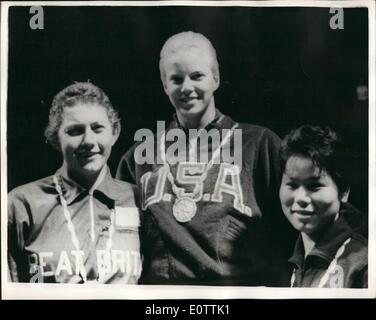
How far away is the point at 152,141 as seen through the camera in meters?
1.12

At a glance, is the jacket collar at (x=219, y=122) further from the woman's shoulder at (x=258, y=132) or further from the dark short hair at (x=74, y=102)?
the dark short hair at (x=74, y=102)

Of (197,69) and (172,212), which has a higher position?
(197,69)

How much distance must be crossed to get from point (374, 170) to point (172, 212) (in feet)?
1.57

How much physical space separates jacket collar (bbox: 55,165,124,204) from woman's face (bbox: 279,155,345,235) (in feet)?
1.26

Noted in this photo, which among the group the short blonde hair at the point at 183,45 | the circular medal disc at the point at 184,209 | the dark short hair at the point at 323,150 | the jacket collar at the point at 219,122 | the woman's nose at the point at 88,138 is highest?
the short blonde hair at the point at 183,45

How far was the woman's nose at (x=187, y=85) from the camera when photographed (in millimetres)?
1111

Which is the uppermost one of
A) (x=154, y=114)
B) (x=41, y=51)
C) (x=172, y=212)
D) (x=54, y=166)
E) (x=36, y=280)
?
(x=41, y=51)

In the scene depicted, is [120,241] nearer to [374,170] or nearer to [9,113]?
[9,113]

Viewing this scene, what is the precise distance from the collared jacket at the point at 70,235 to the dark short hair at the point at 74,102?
0.10m

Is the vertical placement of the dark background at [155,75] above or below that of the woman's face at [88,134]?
above

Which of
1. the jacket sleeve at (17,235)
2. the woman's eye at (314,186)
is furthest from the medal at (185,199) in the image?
the jacket sleeve at (17,235)

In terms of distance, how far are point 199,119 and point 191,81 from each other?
0.09 metres

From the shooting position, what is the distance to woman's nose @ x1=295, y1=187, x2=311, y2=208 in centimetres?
111

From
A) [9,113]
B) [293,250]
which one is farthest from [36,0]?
[293,250]
